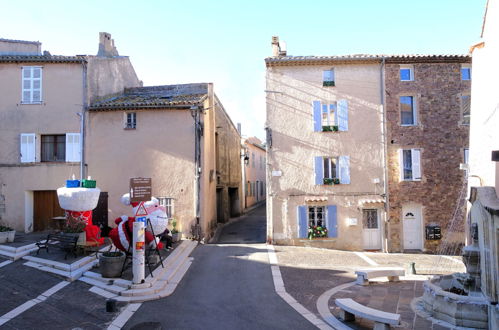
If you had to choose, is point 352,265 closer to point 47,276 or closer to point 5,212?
point 47,276

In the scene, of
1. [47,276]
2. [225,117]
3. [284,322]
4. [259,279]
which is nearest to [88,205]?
[47,276]

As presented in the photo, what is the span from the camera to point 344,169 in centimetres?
1736

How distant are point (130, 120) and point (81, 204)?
5263 mm

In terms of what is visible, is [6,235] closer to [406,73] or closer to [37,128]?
[37,128]

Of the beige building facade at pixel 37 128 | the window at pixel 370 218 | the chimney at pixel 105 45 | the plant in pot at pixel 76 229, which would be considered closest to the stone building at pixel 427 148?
the window at pixel 370 218

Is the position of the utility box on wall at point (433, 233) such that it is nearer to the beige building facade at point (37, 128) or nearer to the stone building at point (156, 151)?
the stone building at point (156, 151)

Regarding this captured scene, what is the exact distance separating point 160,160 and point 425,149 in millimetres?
12186

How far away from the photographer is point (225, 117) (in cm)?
2502

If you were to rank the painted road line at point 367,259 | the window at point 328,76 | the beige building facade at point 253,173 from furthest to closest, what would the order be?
1. the beige building facade at point 253,173
2. the window at point 328,76
3. the painted road line at point 367,259

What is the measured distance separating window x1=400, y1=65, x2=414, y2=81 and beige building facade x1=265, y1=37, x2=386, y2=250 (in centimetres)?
109

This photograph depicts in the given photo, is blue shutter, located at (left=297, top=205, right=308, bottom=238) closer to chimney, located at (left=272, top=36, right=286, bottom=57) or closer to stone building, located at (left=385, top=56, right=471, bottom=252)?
stone building, located at (left=385, top=56, right=471, bottom=252)

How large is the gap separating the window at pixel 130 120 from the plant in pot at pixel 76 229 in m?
5.32

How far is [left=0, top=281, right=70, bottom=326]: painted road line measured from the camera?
7.64 metres

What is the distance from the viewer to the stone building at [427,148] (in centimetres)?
1725
